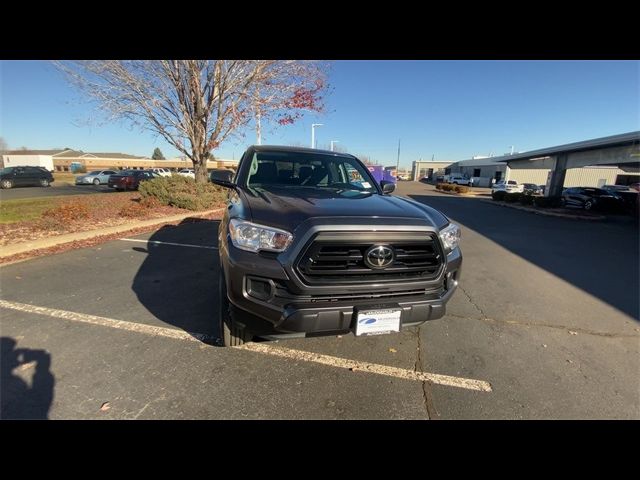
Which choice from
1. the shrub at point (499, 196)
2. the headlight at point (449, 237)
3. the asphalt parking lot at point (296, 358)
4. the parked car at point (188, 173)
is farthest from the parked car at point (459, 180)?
the headlight at point (449, 237)

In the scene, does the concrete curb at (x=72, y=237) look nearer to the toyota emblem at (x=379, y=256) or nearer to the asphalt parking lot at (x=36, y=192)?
the toyota emblem at (x=379, y=256)

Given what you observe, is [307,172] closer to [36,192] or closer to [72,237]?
[72,237]

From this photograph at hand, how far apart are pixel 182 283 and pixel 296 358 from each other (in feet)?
8.21

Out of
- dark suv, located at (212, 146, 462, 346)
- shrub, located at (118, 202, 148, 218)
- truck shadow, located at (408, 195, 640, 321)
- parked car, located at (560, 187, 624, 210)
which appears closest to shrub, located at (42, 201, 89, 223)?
shrub, located at (118, 202, 148, 218)

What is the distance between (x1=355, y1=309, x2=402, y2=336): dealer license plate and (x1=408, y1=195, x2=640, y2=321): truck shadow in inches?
161

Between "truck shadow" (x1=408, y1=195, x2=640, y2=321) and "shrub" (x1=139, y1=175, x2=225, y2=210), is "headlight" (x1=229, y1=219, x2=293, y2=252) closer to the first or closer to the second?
"truck shadow" (x1=408, y1=195, x2=640, y2=321)

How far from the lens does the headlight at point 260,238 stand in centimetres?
204

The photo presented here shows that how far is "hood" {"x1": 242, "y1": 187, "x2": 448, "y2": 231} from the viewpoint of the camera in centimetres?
212

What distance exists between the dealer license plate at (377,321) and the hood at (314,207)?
0.70 meters

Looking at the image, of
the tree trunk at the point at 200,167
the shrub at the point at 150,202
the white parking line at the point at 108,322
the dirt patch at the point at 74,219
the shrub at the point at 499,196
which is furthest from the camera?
the shrub at the point at 499,196
